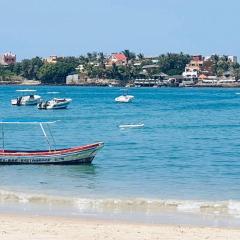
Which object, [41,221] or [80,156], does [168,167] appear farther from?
[41,221]

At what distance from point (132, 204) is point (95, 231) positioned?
630 cm

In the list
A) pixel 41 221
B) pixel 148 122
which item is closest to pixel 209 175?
pixel 41 221

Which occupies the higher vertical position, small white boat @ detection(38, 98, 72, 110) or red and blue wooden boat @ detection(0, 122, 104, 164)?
red and blue wooden boat @ detection(0, 122, 104, 164)

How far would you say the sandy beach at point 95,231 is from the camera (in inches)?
774

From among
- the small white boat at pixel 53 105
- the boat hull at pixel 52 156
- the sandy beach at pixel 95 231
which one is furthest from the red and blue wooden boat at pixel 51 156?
the small white boat at pixel 53 105

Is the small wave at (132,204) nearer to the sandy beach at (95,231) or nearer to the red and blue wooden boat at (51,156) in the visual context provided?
the sandy beach at (95,231)

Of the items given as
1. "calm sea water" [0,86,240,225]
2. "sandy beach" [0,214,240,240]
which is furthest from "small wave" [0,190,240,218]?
"sandy beach" [0,214,240,240]

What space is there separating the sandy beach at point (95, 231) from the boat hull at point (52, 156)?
16601mm

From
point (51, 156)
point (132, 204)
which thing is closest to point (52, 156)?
point (51, 156)

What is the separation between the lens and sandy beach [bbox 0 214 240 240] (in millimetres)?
19672

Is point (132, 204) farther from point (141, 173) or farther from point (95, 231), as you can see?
point (141, 173)

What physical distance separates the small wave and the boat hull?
10587 mm

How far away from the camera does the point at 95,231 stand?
20.5 metres

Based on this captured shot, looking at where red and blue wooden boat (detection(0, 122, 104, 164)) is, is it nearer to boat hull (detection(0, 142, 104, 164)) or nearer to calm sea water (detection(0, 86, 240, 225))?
boat hull (detection(0, 142, 104, 164))
